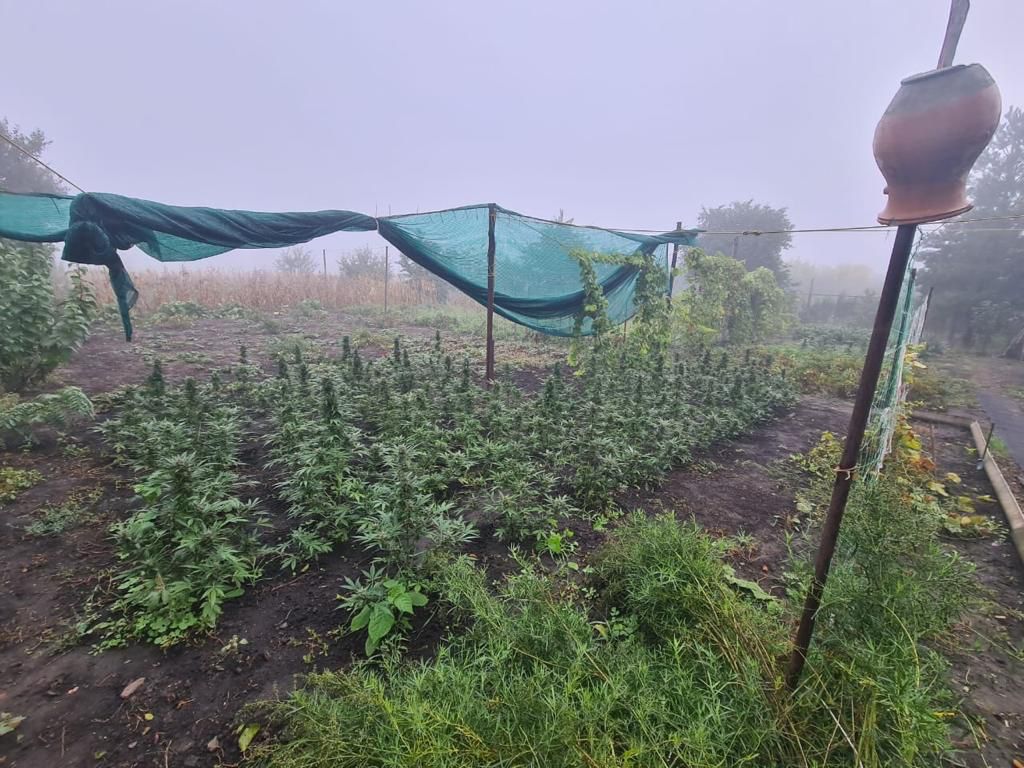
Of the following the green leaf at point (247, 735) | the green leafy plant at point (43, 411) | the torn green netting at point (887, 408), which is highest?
the torn green netting at point (887, 408)

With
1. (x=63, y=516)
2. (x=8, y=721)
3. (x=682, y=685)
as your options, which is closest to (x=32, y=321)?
(x=63, y=516)

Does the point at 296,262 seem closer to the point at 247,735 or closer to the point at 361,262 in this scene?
the point at 361,262

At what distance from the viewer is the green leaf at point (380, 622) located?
6.19 feet

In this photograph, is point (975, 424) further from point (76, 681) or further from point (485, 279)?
point (76, 681)

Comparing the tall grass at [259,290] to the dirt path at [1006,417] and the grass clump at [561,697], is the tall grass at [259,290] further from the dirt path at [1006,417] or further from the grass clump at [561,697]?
the dirt path at [1006,417]

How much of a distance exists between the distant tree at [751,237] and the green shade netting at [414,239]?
45.5 ft

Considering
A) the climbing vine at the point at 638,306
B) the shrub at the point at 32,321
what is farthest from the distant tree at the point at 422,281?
the shrub at the point at 32,321

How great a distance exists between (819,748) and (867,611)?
0.45 m

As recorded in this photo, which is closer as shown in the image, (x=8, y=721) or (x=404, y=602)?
(x=8, y=721)

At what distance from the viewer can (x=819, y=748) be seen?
3.94 feet

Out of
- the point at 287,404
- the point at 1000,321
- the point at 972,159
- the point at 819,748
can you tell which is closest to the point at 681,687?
the point at 819,748

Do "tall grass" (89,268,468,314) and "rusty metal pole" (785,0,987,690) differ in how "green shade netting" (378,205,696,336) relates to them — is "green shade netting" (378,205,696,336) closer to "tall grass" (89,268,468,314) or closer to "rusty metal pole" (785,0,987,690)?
"rusty metal pole" (785,0,987,690)

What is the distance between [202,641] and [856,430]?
262 cm

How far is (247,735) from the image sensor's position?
1.57 m
